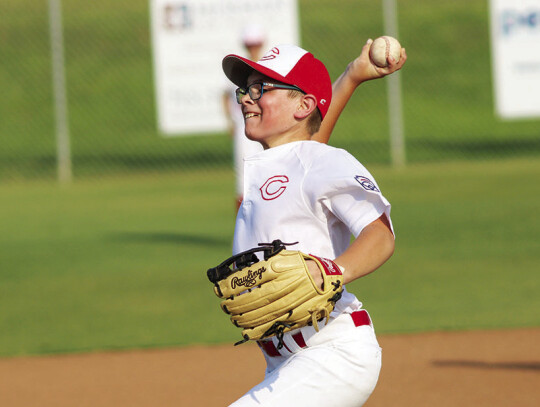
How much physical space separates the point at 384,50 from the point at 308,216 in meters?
0.83

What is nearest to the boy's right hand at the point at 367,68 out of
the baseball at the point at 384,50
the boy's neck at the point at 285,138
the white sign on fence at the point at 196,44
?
the baseball at the point at 384,50

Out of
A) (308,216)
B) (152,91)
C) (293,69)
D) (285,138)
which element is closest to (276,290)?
(308,216)

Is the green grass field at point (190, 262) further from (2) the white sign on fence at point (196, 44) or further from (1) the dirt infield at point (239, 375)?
(2) the white sign on fence at point (196, 44)

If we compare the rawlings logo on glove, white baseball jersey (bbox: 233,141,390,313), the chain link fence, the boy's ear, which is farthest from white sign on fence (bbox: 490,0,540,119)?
the rawlings logo on glove

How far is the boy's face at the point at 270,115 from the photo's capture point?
10.2 feet

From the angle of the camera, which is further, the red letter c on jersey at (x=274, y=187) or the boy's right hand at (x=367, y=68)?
the boy's right hand at (x=367, y=68)

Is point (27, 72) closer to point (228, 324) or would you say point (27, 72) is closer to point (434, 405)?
point (228, 324)

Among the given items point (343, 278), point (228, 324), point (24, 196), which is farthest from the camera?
point (24, 196)

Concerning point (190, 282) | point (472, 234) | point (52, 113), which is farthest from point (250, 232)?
point (52, 113)

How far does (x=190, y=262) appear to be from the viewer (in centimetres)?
948

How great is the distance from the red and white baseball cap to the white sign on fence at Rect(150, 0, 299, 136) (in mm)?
12379

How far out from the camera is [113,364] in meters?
6.29

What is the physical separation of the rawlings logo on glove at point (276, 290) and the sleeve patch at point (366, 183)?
25cm

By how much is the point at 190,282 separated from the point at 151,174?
9.81 meters
